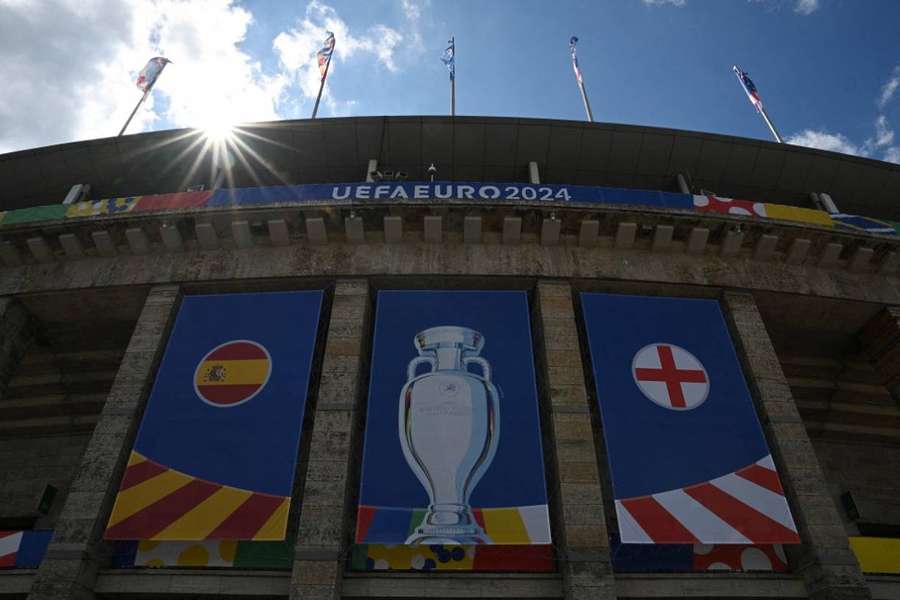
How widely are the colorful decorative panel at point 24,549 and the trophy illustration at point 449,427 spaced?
931 centimetres

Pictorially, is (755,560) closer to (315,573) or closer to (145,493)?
(315,573)

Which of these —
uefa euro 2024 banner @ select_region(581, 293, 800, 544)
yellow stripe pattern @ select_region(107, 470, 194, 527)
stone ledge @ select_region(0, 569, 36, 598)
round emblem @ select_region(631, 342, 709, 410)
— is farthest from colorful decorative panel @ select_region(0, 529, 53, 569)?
round emblem @ select_region(631, 342, 709, 410)

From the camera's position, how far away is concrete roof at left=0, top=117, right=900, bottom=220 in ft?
72.3

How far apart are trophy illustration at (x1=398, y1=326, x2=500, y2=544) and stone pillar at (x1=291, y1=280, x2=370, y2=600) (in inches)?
60.7

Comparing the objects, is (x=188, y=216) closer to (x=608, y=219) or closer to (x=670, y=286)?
(x=608, y=219)

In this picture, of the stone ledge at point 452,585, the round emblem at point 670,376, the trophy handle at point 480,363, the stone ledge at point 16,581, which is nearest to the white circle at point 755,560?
the round emblem at point 670,376

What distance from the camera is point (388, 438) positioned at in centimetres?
1428

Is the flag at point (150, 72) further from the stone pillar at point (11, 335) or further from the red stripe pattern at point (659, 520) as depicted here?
the red stripe pattern at point (659, 520)

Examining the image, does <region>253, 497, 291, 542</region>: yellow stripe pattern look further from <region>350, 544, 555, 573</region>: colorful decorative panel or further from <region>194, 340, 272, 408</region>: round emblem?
<region>194, 340, 272, 408</region>: round emblem

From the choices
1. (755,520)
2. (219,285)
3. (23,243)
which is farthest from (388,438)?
(23,243)

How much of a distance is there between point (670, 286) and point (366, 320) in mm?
9651

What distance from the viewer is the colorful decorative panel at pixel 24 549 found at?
13.8 m

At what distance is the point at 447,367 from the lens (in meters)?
15.5

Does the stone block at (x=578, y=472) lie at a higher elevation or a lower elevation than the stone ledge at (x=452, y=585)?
higher
